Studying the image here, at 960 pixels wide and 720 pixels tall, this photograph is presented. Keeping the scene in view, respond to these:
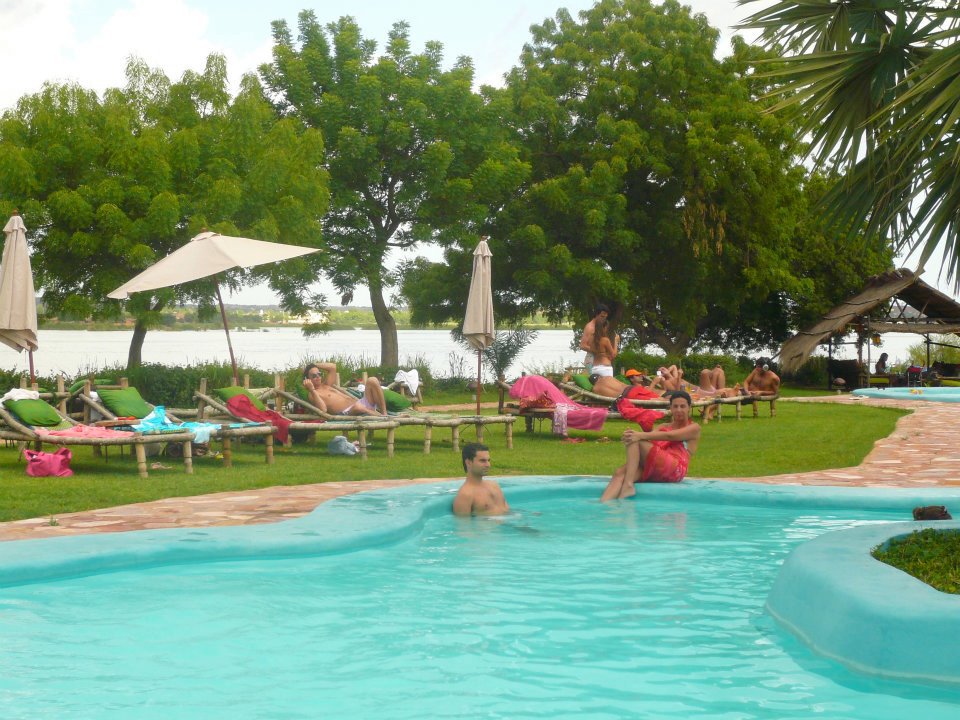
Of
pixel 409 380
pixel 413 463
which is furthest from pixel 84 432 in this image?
pixel 409 380

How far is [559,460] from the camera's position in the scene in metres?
13.1

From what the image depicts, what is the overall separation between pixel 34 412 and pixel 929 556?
31.6 ft

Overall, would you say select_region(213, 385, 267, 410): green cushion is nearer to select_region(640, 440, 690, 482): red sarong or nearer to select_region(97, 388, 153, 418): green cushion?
select_region(97, 388, 153, 418): green cushion

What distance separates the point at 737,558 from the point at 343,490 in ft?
12.9

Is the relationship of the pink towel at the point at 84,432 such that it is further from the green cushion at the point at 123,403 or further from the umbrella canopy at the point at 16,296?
the umbrella canopy at the point at 16,296

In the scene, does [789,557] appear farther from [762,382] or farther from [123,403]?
[762,382]


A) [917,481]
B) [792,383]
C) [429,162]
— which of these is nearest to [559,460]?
[917,481]

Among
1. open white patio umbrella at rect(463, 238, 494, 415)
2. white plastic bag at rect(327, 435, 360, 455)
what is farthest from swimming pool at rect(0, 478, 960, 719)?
open white patio umbrella at rect(463, 238, 494, 415)

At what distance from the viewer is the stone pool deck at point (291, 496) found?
27.0ft

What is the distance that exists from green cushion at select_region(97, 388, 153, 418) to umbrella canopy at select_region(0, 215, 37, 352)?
3.75 ft

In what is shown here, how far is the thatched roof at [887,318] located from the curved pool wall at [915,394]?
77.6 inches

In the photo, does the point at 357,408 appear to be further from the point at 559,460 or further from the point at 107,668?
the point at 107,668

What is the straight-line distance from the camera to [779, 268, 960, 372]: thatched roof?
96.7ft

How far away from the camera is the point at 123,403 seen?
13.3 meters
